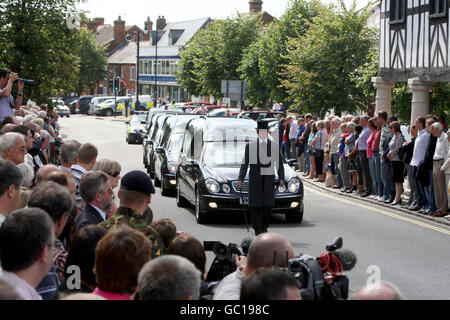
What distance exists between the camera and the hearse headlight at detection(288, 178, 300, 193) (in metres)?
14.3

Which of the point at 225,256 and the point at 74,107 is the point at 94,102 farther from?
the point at 225,256

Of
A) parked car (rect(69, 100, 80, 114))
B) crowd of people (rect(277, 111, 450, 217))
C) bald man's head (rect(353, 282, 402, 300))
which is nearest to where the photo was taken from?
bald man's head (rect(353, 282, 402, 300))

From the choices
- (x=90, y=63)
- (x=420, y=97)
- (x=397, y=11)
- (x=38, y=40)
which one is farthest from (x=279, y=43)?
(x=90, y=63)

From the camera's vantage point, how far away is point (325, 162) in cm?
2275

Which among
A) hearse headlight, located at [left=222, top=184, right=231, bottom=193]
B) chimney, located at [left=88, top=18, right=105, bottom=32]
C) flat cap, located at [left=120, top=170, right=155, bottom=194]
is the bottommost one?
hearse headlight, located at [left=222, top=184, right=231, bottom=193]

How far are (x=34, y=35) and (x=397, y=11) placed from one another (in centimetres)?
1156

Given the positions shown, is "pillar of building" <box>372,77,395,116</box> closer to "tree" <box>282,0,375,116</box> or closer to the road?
the road

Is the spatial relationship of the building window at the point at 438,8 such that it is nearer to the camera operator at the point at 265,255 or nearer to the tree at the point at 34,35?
the tree at the point at 34,35

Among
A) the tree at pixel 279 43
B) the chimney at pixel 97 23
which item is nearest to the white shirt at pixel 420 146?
the tree at pixel 279 43

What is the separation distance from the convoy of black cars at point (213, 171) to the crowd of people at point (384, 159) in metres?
2.86

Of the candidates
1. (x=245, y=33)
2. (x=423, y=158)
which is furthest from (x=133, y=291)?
(x=245, y=33)

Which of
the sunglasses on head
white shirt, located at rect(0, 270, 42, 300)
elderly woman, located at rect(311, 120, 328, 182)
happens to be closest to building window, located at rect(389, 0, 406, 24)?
elderly woman, located at rect(311, 120, 328, 182)
